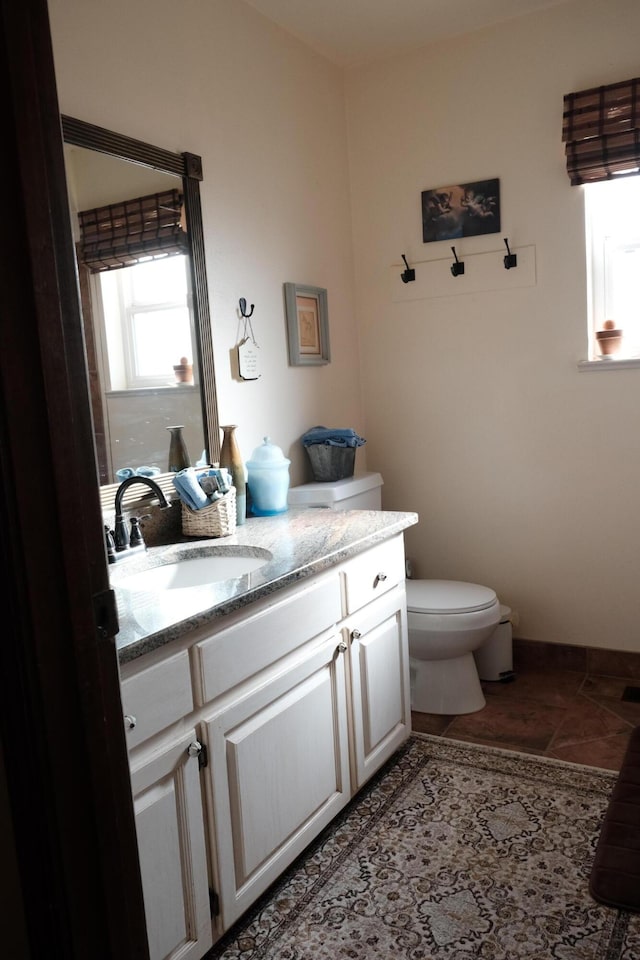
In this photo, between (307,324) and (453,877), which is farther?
(307,324)

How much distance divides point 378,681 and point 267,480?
783 mm

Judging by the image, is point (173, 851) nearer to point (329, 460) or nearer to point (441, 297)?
point (329, 460)

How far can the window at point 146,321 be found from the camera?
2281 mm

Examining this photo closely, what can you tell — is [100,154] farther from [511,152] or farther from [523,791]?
[523,791]

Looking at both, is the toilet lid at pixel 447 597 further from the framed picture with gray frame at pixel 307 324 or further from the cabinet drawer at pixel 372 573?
the framed picture with gray frame at pixel 307 324

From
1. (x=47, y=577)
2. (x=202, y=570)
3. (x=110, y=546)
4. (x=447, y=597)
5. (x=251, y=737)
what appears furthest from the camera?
(x=447, y=597)

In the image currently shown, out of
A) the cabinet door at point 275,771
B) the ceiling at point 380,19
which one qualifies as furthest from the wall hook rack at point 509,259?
the cabinet door at point 275,771

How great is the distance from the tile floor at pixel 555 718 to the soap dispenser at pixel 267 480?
0.97 meters

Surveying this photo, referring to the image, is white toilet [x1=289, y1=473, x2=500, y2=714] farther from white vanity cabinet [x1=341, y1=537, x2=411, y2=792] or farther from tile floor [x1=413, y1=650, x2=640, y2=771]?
white vanity cabinet [x1=341, y1=537, x2=411, y2=792]

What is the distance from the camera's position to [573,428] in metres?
3.17

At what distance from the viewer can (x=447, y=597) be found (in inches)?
116

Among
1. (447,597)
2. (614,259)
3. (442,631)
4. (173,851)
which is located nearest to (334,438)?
(447,597)

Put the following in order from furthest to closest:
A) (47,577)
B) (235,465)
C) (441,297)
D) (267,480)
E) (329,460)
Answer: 1. (441,297)
2. (329,460)
3. (267,480)
4. (235,465)
5. (47,577)

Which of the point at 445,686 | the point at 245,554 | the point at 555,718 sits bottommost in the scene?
the point at 555,718
